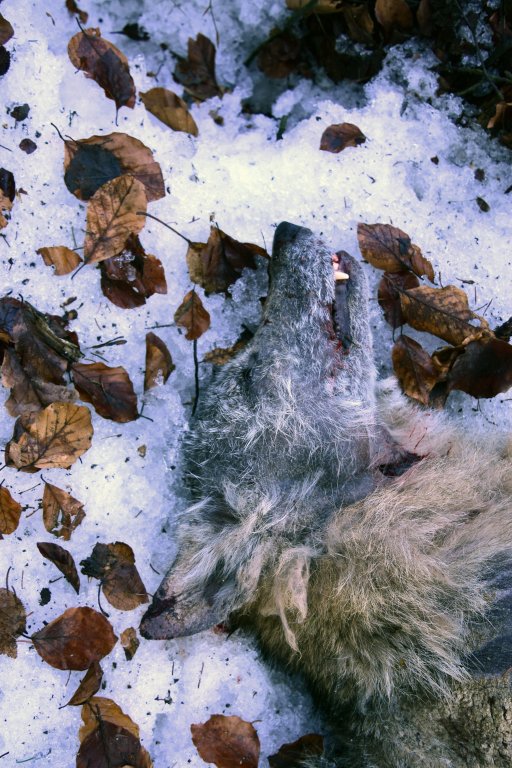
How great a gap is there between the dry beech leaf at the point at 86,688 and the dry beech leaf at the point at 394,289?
2.42 metres

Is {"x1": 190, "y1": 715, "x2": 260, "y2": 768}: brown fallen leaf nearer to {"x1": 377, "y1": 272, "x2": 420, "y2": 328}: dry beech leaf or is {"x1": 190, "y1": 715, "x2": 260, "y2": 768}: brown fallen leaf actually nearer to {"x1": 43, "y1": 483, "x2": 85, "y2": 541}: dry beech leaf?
{"x1": 43, "y1": 483, "x2": 85, "y2": 541}: dry beech leaf

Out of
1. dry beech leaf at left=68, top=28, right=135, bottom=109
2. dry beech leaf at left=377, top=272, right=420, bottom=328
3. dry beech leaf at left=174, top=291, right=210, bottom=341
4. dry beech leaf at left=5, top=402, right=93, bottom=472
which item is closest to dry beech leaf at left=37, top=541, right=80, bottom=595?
dry beech leaf at left=5, top=402, right=93, bottom=472

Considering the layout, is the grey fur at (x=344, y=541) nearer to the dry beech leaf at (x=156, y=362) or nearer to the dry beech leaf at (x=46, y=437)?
the dry beech leaf at (x=156, y=362)

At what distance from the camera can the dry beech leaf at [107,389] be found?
3.60m

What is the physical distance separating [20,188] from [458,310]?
8.09ft

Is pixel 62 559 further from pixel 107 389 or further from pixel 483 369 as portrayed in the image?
pixel 483 369

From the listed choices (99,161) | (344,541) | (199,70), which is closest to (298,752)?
(344,541)

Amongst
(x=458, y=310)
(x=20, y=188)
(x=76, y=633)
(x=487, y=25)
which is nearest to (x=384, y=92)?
(x=487, y=25)

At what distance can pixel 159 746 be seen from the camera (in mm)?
3564

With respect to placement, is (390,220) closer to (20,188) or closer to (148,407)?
(148,407)

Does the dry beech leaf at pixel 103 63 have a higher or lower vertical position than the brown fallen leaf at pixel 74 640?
higher

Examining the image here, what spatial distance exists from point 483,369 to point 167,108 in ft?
7.44

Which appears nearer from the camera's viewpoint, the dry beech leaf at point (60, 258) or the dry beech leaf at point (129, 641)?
the dry beech leaf at point (129, 641)

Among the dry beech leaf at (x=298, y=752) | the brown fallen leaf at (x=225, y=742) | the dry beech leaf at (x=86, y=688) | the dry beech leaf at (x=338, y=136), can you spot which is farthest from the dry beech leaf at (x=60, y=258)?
the dry beech leaf at (x=298, y=752)
